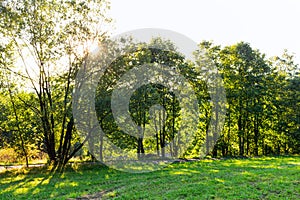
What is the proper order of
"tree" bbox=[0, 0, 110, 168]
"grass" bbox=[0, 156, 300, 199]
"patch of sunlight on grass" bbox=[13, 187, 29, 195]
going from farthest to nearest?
"tree" bbox=[0, 0, 110, 168]
"patch of sunlight on grass" bbox=[13, 187, 29, 195]
"grass" bbox=[0, 156, 300, 199]

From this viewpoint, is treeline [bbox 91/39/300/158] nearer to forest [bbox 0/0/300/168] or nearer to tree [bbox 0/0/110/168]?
forest [bbox 0/0/300/168]

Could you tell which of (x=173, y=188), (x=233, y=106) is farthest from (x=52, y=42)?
(x=233, y=106)

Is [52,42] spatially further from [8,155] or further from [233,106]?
[233,106]

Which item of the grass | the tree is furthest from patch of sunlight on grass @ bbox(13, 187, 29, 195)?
the tree

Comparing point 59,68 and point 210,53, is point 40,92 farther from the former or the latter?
point 210,53

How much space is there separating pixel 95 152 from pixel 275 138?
2423 centimetres

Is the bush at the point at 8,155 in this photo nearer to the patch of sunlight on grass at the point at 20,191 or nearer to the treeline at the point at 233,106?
the treeline at the point at 233,106

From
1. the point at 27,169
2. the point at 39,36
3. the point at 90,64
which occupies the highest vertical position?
the point at 39,36

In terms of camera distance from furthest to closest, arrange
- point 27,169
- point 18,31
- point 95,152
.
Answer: point 95,152, point 27,169, point 18,31

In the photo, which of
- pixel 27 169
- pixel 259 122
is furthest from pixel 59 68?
pixel 259 122

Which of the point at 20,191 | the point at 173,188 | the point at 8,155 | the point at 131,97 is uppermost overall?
the point at 131,97

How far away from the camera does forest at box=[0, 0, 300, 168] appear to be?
68.8 ft

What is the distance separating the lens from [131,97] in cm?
2159

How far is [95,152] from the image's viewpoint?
1242 inches
